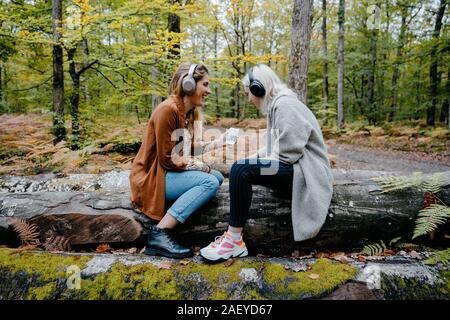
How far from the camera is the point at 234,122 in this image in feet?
67.3

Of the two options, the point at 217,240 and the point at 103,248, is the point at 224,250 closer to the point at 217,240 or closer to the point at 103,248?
the point at 217,240

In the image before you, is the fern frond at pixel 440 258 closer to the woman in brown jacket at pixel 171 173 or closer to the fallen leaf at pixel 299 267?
the fallen leaf at pixel 299 267

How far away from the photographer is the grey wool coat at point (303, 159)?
2.37 metres

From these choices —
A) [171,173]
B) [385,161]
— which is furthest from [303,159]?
[385,161]

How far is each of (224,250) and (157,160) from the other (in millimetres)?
1068

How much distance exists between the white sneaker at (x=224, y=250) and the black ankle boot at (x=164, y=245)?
20cm

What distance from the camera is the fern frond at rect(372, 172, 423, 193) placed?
2.73 m

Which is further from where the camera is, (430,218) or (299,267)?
(430,218)

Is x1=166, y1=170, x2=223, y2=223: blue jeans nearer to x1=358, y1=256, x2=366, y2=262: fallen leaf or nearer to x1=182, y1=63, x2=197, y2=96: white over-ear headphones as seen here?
x1=182, y1=63, x2=197, y2=96: white over-ear headphones

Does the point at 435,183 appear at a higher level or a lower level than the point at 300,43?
lower

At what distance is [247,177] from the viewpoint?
2471mm

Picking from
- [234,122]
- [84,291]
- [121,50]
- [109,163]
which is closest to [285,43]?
[234,122]

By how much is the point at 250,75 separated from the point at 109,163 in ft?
14.1
